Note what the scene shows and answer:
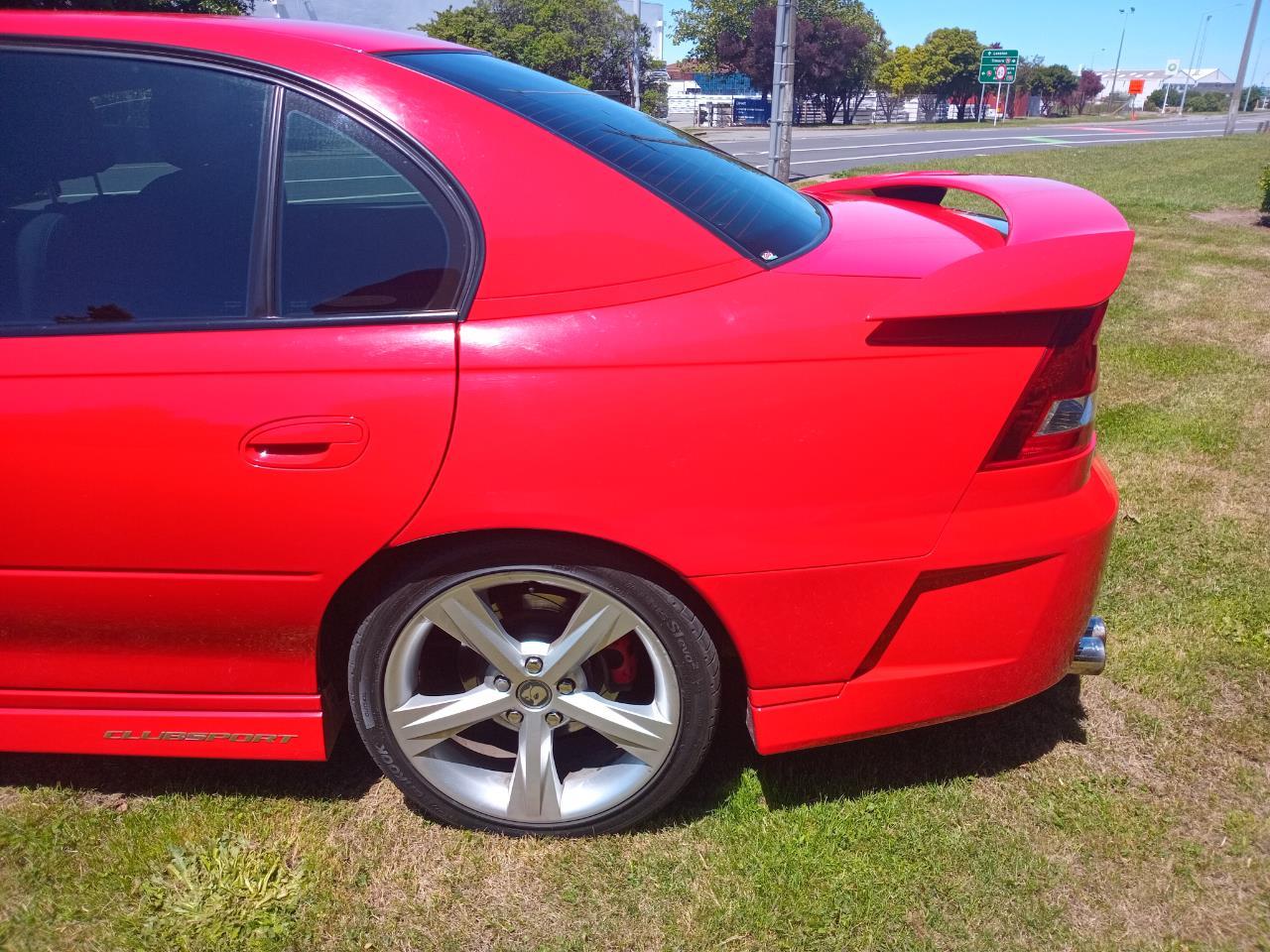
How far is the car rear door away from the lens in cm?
180

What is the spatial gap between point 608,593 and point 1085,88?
337 ft

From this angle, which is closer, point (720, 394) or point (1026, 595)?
point (720, 394)

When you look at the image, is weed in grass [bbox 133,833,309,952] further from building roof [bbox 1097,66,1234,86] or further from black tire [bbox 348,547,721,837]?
building roof [bbox 1097,66,1234,86]

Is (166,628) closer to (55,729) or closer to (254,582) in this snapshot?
(254,582)

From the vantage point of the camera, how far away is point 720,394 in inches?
69.7

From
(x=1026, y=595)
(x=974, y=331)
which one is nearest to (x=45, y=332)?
(x=974, y=331)

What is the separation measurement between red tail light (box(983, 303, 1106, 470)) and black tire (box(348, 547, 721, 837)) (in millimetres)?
696

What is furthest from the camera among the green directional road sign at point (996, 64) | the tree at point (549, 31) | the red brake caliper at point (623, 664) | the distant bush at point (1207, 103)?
the distant bush at point (1207, 103)

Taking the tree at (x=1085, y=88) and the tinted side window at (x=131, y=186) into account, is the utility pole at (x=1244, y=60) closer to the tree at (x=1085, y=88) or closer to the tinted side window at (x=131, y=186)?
the tinted side window at (x=131, y=186)

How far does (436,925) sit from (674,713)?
0.67 m

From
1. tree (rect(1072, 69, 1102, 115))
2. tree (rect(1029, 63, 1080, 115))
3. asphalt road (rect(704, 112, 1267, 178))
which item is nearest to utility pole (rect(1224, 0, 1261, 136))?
asphalt road (rect(704, 112, 1267, 178))

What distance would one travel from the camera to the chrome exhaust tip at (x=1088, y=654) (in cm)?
214

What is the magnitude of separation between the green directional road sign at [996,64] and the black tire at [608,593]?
5600 centimetres

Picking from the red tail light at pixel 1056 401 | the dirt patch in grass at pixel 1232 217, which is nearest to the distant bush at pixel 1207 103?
the dirt patch in grass at pixel 1232 217
